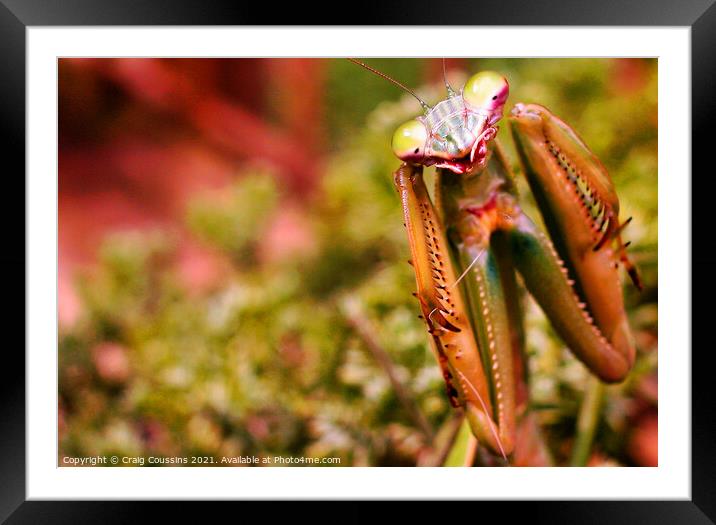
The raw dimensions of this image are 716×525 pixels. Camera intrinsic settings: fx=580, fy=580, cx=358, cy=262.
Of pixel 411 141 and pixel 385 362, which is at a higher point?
pixel 411 141

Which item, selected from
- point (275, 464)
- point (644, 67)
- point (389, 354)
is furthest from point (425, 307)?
point (644, 67)

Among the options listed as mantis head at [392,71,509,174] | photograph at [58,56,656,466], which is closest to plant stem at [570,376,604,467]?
photograph at [58,56,656,466]

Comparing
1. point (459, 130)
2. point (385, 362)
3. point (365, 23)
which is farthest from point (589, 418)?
point (365, 23)

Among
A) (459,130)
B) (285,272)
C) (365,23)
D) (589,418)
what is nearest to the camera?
(459,130)

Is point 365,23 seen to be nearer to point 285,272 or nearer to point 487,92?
point 487,92

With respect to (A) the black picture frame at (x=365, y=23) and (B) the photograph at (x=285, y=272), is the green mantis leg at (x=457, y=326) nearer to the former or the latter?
(B) the photograph at (x=285, y=272)

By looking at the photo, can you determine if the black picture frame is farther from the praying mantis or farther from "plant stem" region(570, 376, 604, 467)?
the praying mantis

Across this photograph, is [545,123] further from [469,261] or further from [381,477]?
[381,477]

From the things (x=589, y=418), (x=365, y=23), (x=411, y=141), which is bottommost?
(x=589, y=418)
